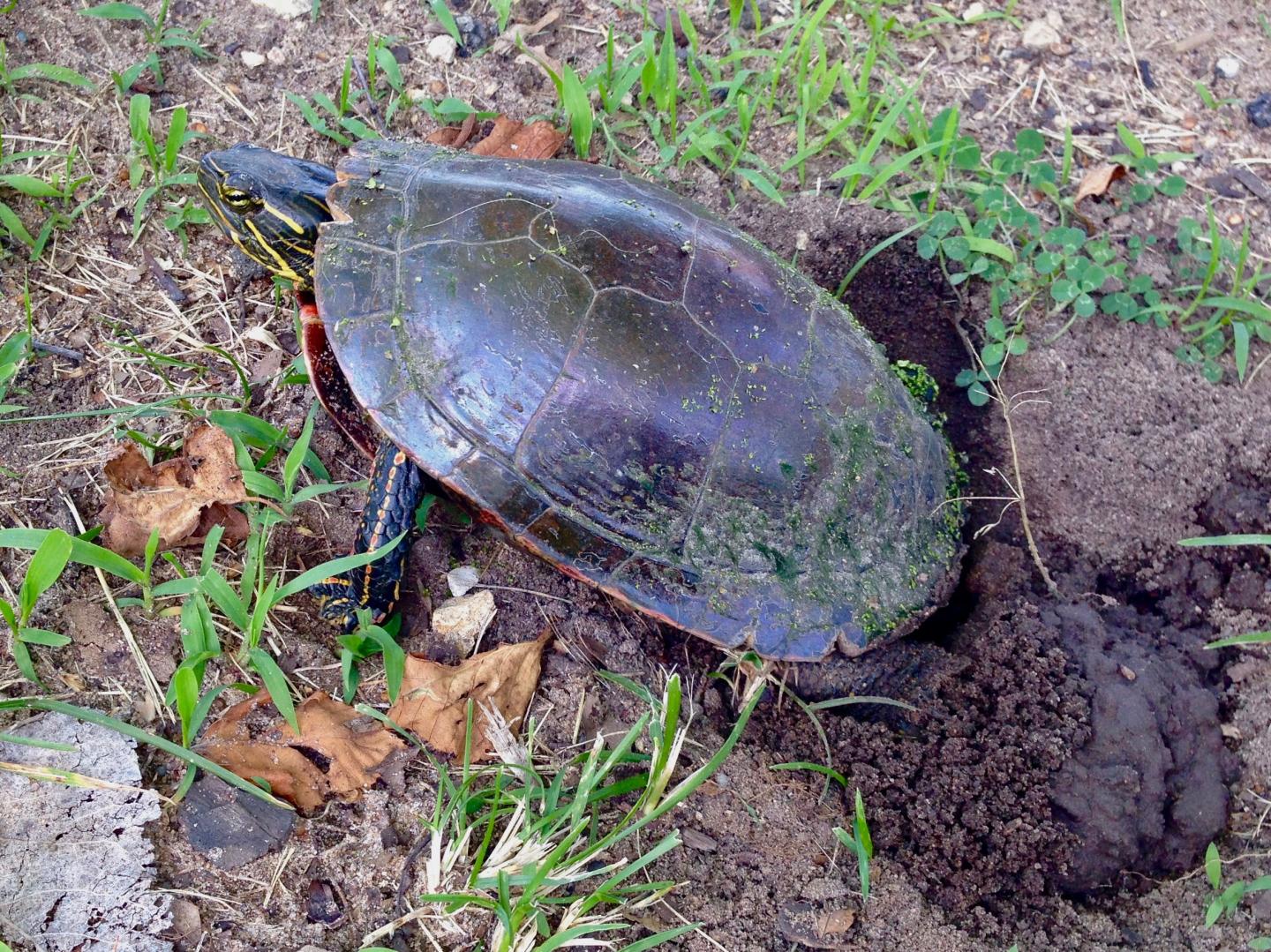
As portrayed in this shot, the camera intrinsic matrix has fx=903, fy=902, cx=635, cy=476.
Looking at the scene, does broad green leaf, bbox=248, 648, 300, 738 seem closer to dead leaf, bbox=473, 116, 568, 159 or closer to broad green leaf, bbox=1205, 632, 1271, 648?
dead leaf, bbox=473, 116, 568, 159

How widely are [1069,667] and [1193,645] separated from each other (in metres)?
0.61

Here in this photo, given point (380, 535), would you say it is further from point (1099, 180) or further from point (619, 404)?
point (1099, 180)

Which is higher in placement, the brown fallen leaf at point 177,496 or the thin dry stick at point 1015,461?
the thin dry stick at point 1015,461

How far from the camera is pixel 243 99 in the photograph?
13.6ft

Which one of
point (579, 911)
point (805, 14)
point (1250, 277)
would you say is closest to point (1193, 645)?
point (1250, 277)

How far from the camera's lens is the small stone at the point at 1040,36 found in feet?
15.1

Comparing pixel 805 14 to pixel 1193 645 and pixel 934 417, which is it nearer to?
pixel 934 417

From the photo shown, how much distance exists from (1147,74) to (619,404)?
3.61 metres

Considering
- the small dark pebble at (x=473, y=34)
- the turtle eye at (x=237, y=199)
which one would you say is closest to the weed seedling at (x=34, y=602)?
the turtle eye at (x=237, y=199)

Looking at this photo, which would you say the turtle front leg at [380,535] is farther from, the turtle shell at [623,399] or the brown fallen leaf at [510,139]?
the brown fallen leaf at [510,139]

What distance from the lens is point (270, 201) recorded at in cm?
325

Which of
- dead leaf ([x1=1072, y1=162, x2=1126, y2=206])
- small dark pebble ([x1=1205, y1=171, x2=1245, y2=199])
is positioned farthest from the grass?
small dark pebble ([x1=1205, y1=171, x2=1245, y2=199])

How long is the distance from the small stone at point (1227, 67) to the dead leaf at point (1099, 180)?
996 millimetres

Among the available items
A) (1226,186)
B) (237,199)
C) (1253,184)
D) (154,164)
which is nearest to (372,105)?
(154,164)
